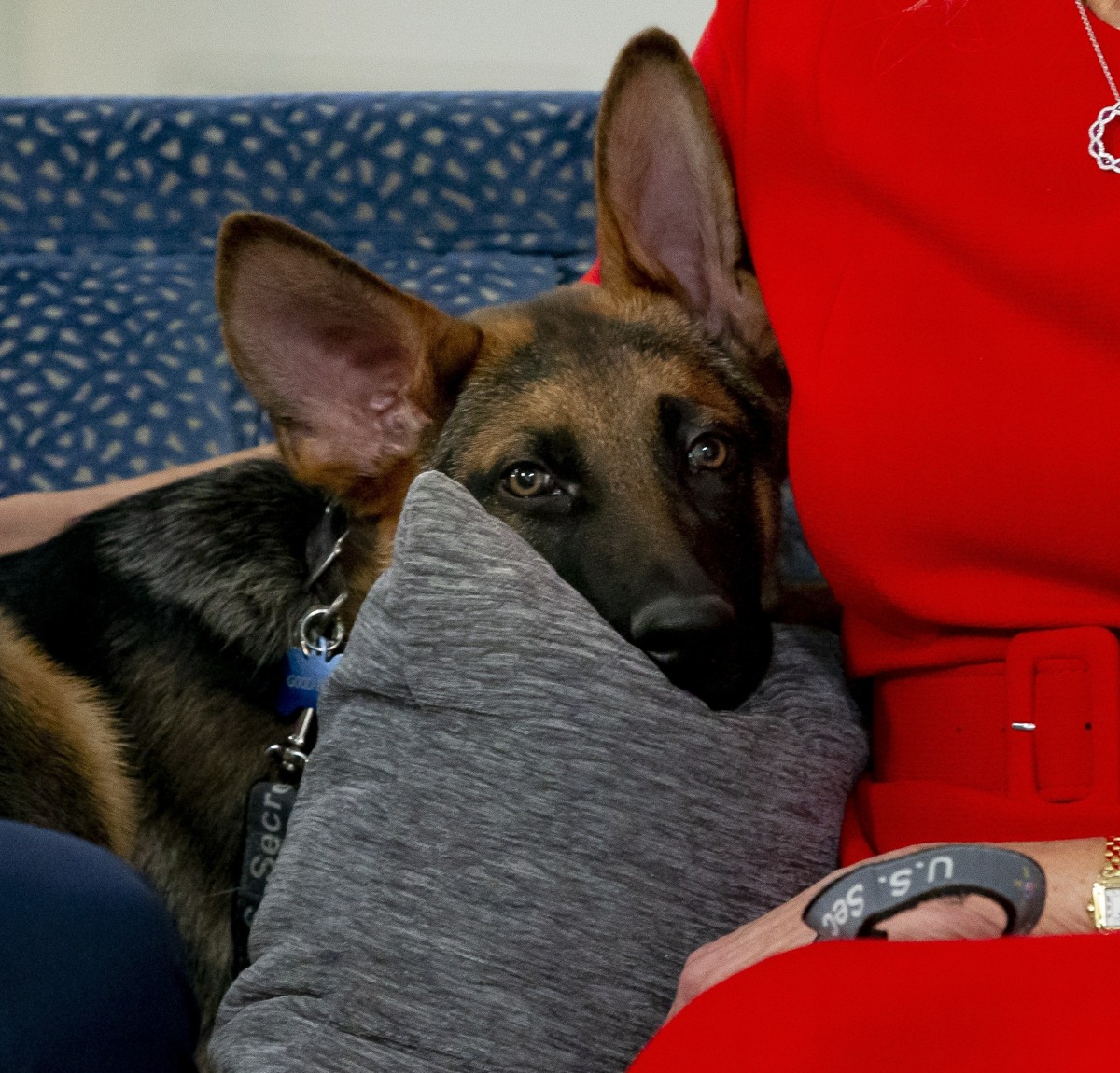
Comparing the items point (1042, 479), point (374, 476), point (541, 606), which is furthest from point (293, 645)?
point (1042, 479)

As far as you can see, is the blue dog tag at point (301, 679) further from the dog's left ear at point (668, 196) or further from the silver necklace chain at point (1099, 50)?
the silver necklace chain at point (1099, 50)

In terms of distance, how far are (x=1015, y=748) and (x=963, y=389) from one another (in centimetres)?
32

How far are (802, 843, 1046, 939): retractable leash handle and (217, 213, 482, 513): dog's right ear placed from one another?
2.66 feet

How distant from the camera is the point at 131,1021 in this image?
896 mm

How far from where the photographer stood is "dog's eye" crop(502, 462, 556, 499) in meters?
1.41

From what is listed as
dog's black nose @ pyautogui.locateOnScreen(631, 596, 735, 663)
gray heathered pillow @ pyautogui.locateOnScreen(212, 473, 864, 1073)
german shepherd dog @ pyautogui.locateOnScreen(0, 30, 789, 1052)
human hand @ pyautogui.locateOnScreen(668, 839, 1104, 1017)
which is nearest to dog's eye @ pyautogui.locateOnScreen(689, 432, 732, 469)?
german shepherd dog @ pyautogui.locateOnScreen(0, 30, 789, 1052)

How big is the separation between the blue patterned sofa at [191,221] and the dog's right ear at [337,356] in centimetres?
57

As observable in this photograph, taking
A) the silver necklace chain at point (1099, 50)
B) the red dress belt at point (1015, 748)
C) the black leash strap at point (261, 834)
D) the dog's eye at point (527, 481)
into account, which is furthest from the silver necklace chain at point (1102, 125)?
the black leash strap at point (261, 834)

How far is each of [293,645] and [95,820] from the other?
34cm

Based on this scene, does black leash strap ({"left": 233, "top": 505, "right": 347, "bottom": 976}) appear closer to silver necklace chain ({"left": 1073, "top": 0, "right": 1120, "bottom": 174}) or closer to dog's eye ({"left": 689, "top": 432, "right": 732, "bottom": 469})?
dog's eye ({"left": 689, "top": 432, "right": 732, "bottom": 469})

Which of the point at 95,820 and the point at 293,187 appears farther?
the point at 293,187

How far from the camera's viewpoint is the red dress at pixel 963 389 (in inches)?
41.0

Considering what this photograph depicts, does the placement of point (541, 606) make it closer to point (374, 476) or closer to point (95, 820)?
point (374, 476)

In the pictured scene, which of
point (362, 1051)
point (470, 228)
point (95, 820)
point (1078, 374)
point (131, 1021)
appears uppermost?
point (1078, 374)
